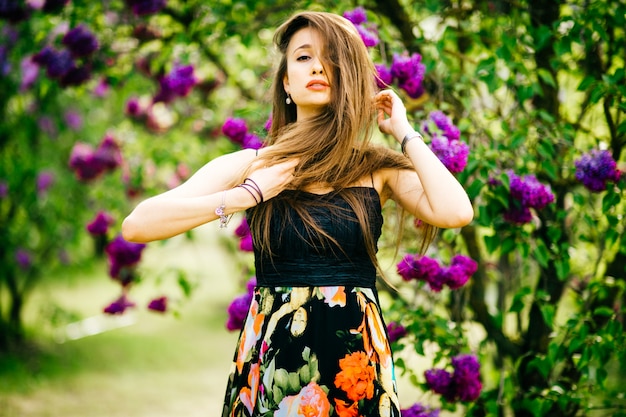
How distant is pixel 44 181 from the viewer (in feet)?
19.5

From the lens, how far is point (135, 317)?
29.4 feet

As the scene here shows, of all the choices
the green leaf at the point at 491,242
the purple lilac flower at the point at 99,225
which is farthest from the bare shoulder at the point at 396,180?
the purple lilac flower at the point at 99,225

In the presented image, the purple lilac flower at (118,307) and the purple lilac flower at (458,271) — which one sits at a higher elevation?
the purple lilac flower at (118,307)

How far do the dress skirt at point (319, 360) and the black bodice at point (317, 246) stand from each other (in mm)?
36

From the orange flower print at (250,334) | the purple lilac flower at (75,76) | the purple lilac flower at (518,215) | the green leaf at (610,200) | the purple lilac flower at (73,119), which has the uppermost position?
the purple lilac flower at (73,119)

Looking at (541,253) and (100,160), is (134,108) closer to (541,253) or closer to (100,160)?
(100,160)

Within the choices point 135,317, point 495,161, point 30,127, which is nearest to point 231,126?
point 495,161

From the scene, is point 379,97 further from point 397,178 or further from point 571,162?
point 571,162

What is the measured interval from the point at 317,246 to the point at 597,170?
1.16 metres

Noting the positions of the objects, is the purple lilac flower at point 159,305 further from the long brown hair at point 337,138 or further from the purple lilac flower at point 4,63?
the purple lilac flower at point 4,63

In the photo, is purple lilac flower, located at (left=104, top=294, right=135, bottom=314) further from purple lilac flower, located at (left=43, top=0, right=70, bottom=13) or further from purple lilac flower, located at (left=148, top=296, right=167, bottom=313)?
purple lilac flower, located at (left=43, top=0, right=70, bottom=13)

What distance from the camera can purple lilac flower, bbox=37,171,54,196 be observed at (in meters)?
5.91

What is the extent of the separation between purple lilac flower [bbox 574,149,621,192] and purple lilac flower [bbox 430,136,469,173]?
538mm

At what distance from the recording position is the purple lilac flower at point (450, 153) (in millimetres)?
2186
